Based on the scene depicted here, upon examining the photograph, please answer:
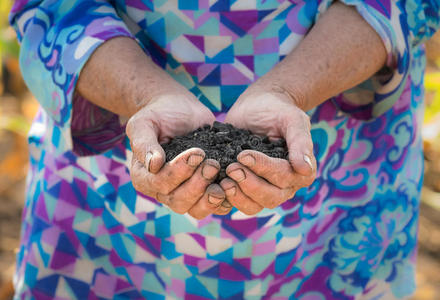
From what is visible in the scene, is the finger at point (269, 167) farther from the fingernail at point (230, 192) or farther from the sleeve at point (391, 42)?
the sleeve at point (391, 42)

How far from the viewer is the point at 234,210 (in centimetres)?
116

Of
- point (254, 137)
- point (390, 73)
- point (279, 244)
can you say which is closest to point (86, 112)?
point (254, 137)

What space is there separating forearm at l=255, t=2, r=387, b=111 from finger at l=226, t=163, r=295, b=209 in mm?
214

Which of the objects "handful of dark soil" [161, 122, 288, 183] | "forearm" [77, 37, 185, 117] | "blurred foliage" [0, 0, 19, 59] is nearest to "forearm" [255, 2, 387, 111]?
"handful of dark soil" [161, 122, 288, 183]

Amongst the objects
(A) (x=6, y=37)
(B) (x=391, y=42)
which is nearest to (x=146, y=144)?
(B) (x=391, y=42)

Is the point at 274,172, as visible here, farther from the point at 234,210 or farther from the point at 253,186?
the point at 234,210

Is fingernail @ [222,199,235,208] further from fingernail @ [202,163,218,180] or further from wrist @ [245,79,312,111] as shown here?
wrist @ [245,79,312,111]

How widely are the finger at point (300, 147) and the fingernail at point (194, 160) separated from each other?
0.15 metres

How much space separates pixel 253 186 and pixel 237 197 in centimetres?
4

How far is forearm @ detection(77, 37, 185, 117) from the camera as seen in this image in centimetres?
108

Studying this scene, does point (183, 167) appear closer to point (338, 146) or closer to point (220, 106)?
point (220, 106)

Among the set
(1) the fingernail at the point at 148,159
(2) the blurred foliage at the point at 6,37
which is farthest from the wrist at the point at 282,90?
(2) the blurred foliage at the point at 6,37

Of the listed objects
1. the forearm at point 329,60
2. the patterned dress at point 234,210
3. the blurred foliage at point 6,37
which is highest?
the forearm at point 329,60

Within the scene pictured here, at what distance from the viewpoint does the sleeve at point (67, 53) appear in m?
1.10
